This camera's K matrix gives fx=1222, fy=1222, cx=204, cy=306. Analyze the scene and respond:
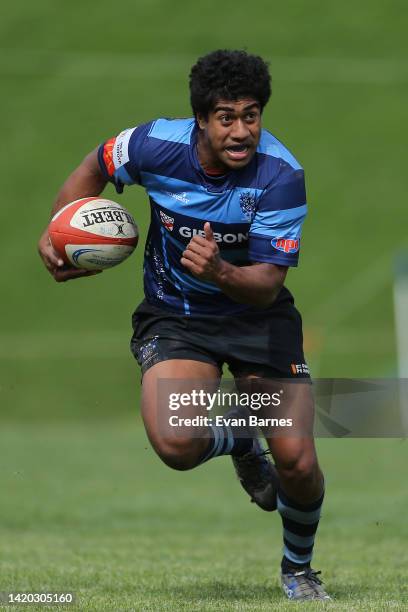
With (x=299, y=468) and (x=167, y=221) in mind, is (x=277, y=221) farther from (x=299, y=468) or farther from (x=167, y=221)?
(x=299, y=468)

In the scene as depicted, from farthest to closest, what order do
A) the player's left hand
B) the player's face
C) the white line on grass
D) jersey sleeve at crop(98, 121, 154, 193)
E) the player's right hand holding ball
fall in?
the white line on grass
the player's right hand holding ball
jersey sleeve at crop(98, 121, 154, 193)
the player's face
the player's left hand

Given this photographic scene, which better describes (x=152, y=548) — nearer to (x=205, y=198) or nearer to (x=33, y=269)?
(x=205, y=198)

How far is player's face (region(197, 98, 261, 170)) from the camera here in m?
6.00

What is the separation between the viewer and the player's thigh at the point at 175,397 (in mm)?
6090

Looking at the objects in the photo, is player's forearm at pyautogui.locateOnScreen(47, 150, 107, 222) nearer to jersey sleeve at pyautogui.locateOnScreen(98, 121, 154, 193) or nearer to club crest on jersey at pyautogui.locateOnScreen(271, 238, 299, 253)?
jersey sleeve at pyautogui.locateOnScreen(98, 121, 154, 193)

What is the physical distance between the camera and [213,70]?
20.0 ft

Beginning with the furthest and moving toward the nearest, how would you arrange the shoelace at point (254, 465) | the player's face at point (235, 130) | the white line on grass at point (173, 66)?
the white line on grass at point (173, 66)
the shoelace at point (254, 465)
the player's face at point (235, 130)

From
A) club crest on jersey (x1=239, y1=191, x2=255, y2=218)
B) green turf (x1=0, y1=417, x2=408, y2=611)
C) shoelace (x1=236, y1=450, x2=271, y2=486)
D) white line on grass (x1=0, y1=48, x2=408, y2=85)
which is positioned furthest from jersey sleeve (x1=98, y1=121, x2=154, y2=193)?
white line on grass (x1=0, y1=48, x2=408, y2=85)

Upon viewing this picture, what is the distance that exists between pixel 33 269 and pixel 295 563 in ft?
64.5

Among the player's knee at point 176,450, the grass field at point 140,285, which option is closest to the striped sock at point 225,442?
the player's knee at point 176,450

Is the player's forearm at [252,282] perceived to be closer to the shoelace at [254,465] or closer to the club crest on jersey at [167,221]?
the club crest on jersey at [167,221]

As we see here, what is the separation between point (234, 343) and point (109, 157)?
1205 millimetres

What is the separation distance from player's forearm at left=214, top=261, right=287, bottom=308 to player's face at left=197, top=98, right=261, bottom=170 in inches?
21.1

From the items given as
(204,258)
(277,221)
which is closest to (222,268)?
(204,258)
